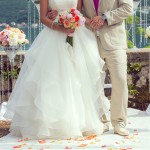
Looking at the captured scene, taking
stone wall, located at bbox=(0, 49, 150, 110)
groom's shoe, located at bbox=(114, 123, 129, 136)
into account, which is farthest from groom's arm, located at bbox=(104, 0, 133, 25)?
stone wall, located at bbox=(0, 49, 150, 110)

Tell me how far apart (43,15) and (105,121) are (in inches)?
54.0

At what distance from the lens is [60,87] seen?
5.32 meters

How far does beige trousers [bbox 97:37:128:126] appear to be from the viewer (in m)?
5.32

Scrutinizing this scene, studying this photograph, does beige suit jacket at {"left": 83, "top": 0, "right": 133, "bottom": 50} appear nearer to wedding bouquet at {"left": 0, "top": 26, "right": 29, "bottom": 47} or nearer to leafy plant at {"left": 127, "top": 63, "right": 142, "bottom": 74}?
wedding bouquet at {"left": 0, "top": 26, "right": 29, "bottom": 47}

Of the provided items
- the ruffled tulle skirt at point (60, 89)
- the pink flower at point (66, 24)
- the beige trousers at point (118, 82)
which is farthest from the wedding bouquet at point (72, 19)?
the beige trousers at point (118, 82)

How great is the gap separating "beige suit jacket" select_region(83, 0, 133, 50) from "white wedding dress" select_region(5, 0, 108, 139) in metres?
0.16

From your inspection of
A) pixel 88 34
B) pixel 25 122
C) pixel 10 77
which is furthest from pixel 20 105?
pixel 10 77

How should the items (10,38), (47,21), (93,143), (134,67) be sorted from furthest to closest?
(134,67), (10,38), (47,21), (93,143)

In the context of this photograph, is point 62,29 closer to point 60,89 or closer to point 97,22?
point 97,22

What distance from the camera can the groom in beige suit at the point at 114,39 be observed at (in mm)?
5312

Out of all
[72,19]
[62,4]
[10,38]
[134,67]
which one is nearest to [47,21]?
[62,4]

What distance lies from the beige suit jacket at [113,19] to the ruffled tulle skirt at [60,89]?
172mm

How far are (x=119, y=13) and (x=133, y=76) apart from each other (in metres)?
2.49

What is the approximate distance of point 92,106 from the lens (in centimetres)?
537
